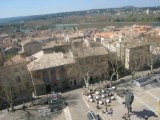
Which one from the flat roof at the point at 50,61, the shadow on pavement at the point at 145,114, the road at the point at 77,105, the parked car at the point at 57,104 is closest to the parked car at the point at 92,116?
the road at the point at 77,105

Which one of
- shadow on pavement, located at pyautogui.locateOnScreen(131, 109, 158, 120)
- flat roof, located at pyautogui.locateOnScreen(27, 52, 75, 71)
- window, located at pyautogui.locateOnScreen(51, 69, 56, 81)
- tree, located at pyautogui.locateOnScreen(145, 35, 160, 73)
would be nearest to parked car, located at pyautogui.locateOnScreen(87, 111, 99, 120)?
shadow on pavement, located at pyautogui.locateOnScreen(131, 109, 158, 120)

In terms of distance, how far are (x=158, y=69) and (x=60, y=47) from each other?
42.9m

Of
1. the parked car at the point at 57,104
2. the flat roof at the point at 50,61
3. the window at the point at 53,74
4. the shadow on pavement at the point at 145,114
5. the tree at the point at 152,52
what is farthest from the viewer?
the tree at the point at 152,52

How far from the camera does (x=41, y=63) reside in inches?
2301

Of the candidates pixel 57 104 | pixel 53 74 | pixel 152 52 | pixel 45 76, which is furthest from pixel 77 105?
pixel 152 52

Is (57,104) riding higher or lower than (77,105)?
higher

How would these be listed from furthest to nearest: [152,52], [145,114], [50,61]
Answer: [152,52] < [50,61] < [145,114]

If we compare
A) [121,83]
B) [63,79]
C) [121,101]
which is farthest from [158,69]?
[63,79]

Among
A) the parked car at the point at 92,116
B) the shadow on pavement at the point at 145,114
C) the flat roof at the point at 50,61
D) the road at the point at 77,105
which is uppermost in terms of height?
the flat roof at the point at 50,61

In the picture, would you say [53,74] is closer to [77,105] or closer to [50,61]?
[50,61]

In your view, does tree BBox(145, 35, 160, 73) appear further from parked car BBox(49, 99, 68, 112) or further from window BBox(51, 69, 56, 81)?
parked car BBox(49, 99, 68, 112)

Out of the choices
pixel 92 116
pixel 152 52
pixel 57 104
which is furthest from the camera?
pixel 152 52

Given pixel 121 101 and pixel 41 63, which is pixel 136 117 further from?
pixel 41 63

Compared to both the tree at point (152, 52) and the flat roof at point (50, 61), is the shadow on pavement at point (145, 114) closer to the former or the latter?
the flat roof at point (50, 61)
